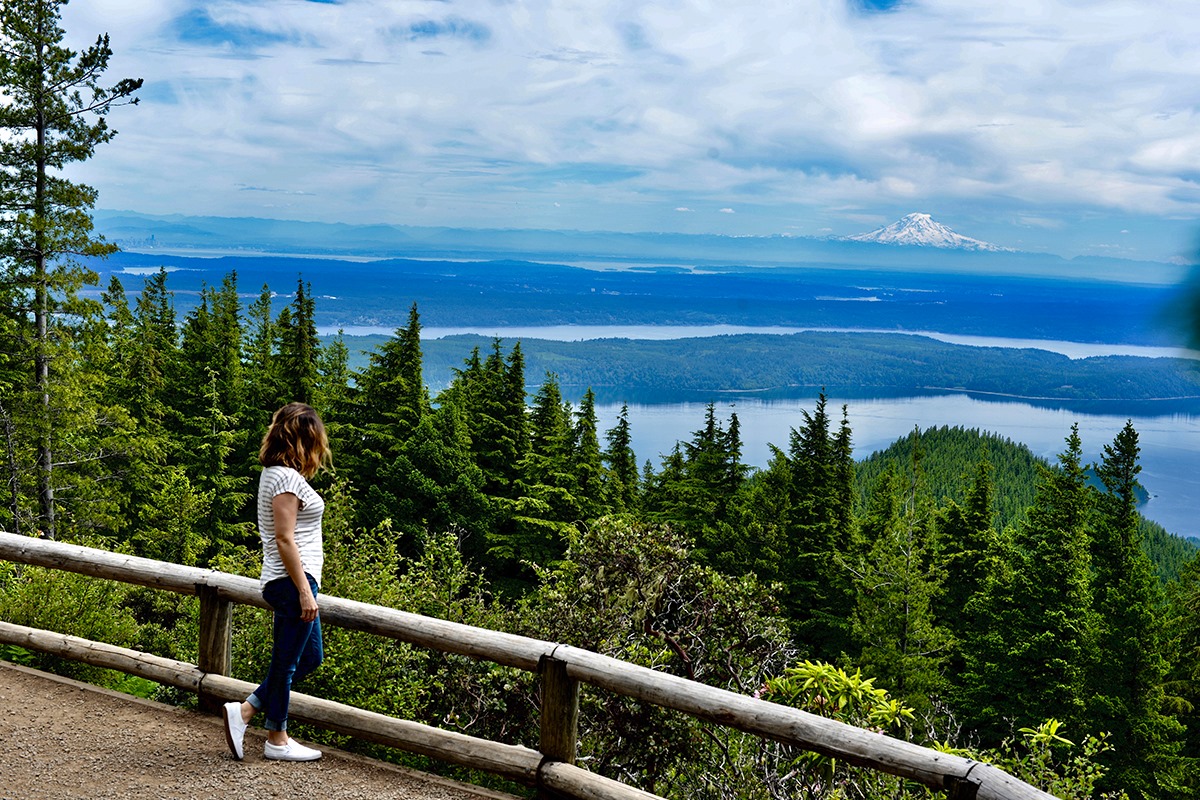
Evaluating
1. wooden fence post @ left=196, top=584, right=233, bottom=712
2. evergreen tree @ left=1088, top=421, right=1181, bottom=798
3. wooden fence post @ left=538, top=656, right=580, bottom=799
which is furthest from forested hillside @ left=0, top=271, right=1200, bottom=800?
wooden fence post @ left=538, top=656, right=580, bottom=799

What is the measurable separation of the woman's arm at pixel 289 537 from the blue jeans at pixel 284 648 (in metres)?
0.11

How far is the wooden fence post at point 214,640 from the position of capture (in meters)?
6.46

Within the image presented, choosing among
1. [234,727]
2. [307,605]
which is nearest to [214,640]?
[234,727]

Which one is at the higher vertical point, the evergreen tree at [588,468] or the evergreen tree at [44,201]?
the evergreen tree at [44,201]

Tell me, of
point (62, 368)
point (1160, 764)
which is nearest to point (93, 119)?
point (62, 368)

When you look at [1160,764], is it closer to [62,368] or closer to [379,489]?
[379,489]

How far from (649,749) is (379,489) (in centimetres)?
3471

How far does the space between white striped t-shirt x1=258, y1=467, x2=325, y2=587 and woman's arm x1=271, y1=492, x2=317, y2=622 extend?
0.03 meters

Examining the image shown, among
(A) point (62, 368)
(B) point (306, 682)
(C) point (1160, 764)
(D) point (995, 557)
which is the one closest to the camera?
(B) point (306, 682)

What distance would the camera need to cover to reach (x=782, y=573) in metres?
42.9

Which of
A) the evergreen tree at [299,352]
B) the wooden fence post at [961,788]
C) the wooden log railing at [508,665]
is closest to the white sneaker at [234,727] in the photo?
the wooden log railing at [508,665]

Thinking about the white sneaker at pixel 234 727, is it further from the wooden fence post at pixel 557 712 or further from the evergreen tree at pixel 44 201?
the evergreen tree at pixel 44 201

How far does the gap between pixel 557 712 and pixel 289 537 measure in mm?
1767

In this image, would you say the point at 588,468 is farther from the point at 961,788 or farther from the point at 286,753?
the point at 961,788
